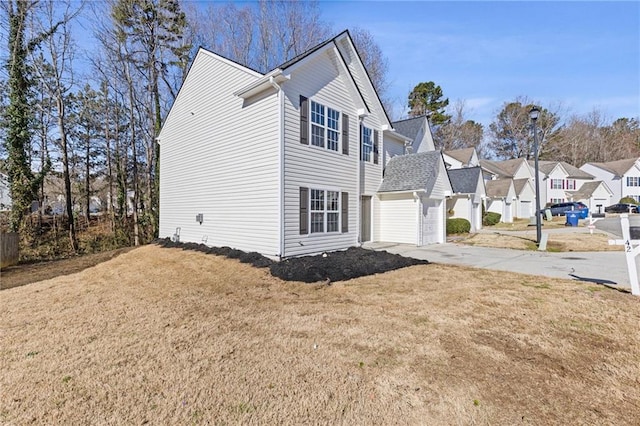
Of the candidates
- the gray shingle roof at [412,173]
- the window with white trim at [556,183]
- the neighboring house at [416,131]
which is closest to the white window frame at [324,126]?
the gray shingle roof at [412,173]

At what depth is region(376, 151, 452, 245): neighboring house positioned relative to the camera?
13.2m

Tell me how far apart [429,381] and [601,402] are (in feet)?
5.04

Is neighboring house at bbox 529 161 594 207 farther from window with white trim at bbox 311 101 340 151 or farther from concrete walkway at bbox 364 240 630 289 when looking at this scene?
window with white trim at bbox 311 101 340 151

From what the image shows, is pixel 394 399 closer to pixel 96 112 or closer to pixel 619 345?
pixel 619 345

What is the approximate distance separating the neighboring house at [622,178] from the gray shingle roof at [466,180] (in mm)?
39170

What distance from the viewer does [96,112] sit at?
2039 centimetres

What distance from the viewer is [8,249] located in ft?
37.8

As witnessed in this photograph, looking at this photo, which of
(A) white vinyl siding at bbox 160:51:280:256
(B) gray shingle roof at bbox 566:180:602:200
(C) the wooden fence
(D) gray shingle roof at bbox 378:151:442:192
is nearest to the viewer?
(A) white vinyl siding at bbox 160:51:280:256

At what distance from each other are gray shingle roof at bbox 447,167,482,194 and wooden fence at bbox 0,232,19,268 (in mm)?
24095

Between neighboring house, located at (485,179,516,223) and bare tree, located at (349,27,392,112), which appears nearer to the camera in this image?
bare tree, located at (349,27,392,112)

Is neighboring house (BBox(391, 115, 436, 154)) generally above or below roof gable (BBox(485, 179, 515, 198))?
above

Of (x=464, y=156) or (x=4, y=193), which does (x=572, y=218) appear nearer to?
(x=464, y=156)

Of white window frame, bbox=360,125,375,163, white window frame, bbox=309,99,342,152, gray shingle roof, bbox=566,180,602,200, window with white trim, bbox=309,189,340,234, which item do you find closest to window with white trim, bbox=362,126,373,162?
white window frame, bbox=360,125,375,163

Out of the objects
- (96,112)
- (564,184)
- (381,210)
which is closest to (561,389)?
(381,210)
